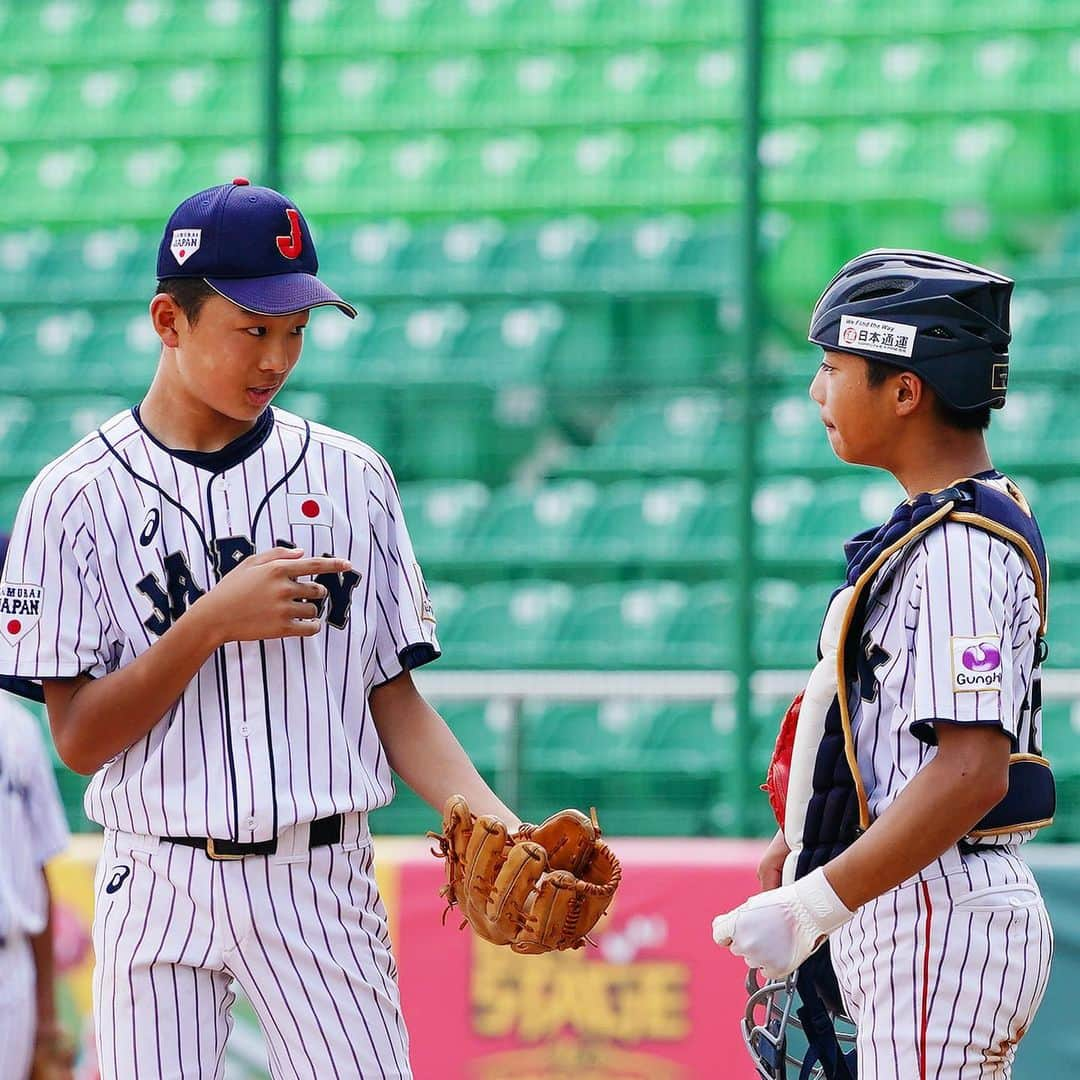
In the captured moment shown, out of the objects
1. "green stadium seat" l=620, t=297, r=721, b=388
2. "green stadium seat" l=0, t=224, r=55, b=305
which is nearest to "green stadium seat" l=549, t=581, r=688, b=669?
"green stadium seat" l=620, t=297, r=721, b=388

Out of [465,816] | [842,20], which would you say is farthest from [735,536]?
[465,816]

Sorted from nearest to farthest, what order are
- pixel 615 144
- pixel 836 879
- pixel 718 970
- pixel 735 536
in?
pixel 836 879, pixel 718 970, pixel 735 536, pixel 615 144

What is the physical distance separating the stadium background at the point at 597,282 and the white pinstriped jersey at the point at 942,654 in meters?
2.92

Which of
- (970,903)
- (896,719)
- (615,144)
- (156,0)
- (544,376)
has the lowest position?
(970,903)

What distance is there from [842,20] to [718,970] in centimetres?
375

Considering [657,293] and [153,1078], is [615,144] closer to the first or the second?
[657,293]

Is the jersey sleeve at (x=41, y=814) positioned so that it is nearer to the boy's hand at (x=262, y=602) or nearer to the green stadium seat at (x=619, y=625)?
the boy's hand at (x=262, y=602)

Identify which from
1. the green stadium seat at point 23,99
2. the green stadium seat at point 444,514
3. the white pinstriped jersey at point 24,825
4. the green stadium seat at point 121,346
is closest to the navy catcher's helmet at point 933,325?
the white pinstriped jersey at point 24,825

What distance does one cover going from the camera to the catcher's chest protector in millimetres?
2463

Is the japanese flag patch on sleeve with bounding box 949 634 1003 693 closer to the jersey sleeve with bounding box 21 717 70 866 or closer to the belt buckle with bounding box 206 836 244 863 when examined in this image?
the belt buckle with bounding box 206 836 244 863

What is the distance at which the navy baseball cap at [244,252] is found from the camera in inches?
103

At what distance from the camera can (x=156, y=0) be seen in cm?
749

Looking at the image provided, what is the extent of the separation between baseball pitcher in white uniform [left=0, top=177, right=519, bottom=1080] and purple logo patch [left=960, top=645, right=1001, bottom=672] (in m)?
0.75

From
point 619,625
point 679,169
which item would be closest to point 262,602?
point 619,625
